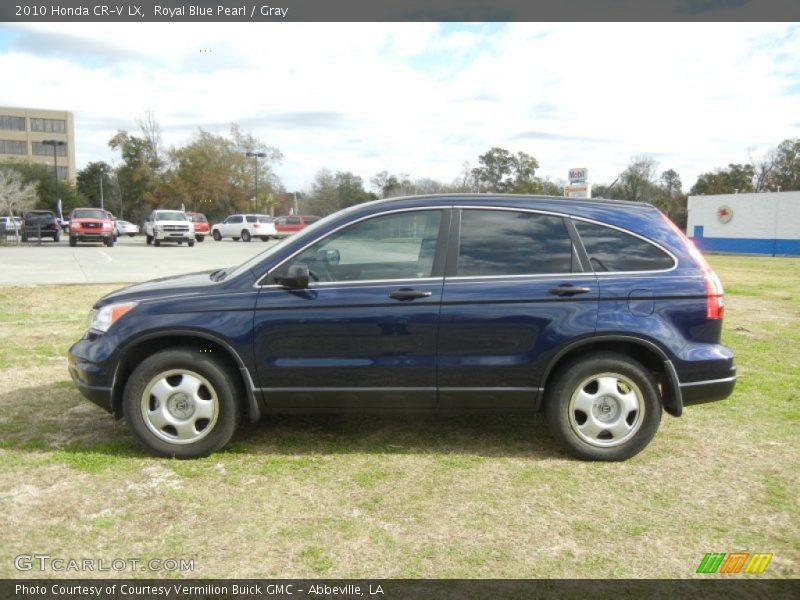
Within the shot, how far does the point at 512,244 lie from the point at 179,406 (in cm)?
247

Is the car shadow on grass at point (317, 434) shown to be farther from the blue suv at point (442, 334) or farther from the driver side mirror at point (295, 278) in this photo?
the driver side mirror at point (295, 278)

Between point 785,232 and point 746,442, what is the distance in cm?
3568

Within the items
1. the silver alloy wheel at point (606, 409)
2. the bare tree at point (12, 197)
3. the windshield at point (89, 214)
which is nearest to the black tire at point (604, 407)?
the silver alloy wheel at point (606, 409)

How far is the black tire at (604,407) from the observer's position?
4.23 m

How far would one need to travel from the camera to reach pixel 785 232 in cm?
3494

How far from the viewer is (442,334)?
13.7 ft

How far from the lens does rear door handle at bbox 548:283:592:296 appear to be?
4188mm

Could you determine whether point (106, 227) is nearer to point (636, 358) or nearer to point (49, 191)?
point (636, 358)

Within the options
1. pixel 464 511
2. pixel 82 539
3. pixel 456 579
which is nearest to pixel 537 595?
pixel 456 579

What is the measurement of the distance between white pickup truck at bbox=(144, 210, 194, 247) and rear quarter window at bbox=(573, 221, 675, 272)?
98.4 ft

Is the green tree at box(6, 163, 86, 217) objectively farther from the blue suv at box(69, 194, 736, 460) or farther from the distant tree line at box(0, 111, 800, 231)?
the blue suv at box(69, 194, 736, 460)

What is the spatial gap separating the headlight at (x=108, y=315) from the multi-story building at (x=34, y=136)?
119 meters

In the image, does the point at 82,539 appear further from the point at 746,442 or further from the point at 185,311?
the point at 746,442

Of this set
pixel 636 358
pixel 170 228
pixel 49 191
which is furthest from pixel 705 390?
pixel 49 191
